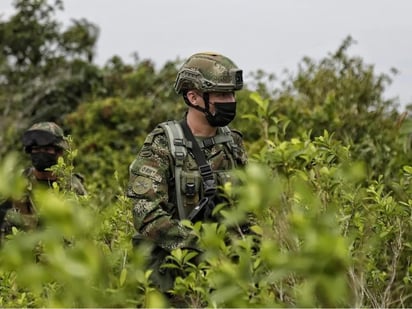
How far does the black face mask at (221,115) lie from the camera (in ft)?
12.2

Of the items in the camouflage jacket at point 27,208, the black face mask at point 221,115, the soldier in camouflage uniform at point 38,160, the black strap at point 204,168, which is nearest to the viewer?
the black strap at point 204,168

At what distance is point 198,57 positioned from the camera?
3908mm

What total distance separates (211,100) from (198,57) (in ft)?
0.86

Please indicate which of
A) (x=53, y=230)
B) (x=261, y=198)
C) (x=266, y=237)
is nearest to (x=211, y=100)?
(x=266, y=237)

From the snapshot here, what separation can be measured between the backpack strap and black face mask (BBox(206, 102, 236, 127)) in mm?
153

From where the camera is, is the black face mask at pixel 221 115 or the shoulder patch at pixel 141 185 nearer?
the shoulder patch at pixel 141 185

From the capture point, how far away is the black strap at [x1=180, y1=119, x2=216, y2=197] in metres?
3.59

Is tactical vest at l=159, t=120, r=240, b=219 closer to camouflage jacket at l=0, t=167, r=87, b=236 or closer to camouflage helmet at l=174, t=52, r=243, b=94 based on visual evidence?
camouflage helmet at l=174, t=52, r=243, b=94

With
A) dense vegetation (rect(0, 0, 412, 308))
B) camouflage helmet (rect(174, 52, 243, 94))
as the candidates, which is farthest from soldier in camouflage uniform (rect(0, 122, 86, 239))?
camouflage helmet (rect(174, 52, 243, 94))

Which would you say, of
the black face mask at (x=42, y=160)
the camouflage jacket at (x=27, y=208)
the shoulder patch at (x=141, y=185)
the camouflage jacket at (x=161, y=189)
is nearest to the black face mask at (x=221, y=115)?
the camouflage jacket at (x=161, y=189)

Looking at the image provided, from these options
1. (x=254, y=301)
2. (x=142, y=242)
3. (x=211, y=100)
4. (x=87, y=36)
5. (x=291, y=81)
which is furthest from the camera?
(x=87, y=36)

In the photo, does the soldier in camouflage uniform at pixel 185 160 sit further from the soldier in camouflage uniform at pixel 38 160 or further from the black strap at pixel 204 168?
the soldier in camouflage uniform at pixel 38 160

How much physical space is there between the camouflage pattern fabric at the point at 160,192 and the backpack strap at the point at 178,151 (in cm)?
2

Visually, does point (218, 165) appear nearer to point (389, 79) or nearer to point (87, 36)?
point (389, 79)
